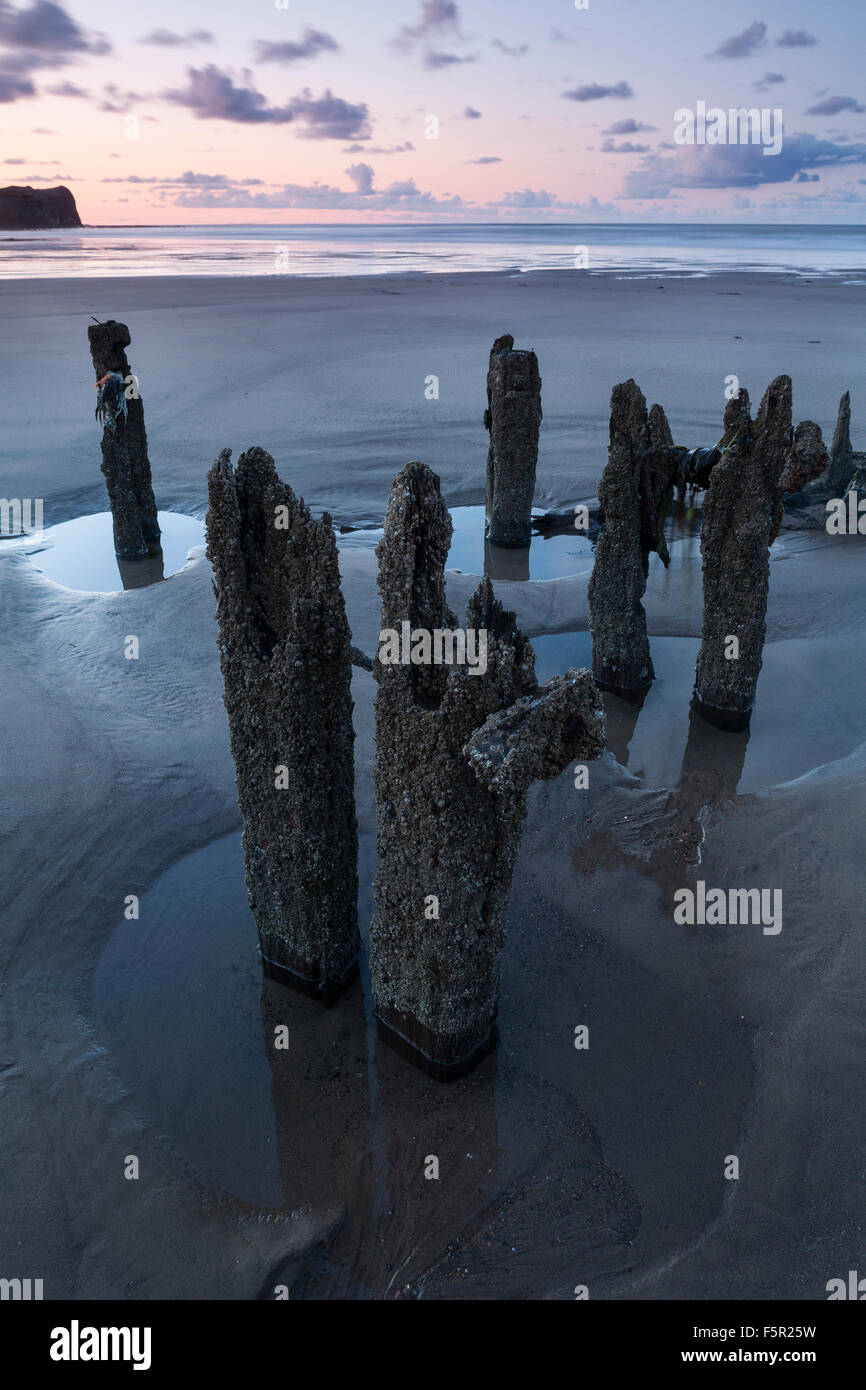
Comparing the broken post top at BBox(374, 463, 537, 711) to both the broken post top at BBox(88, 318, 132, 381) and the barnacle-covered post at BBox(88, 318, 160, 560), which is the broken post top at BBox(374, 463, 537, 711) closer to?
the barnacle-covered post at BBox(88, 318, 160, 560)

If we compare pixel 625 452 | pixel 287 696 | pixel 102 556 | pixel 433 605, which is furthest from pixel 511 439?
pixel 433 605

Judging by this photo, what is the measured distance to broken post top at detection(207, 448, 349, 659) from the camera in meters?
5.83

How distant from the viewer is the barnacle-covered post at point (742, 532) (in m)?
9.61

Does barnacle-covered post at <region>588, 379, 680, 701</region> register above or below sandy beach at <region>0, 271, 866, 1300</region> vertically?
above

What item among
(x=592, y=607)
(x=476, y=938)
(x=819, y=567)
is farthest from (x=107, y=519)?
(x=476, y=938)

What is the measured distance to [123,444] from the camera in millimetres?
15406

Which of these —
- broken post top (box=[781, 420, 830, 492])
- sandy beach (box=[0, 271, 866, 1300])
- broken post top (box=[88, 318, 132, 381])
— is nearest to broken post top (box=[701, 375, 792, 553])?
sandy beach (box=[0, 271, 866, 1300])

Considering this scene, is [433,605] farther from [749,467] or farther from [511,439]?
[511,439]

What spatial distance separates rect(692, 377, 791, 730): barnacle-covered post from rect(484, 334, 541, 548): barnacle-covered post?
5.89m

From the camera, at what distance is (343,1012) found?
7094 millimetres

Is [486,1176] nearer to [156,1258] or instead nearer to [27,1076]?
[156,1258]

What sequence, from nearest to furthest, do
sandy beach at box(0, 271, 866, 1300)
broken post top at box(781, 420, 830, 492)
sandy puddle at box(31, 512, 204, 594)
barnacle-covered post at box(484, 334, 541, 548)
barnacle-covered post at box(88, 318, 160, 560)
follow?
sandy beach at box(0, 271, 866, 1300) → barnacle-covered post at box(88, 318, 160, 560) → barnacle-covered post at box(484, 334, 541, 548) → sandy puddle at box(31, 512, 204, 594) → broken post top at box(781, 420, 830, 492)

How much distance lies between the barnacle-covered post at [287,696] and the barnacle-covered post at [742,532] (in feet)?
18.7

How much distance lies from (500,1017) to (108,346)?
13.3m
